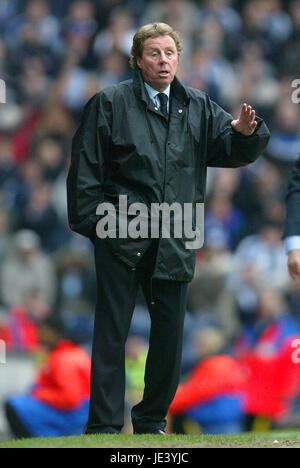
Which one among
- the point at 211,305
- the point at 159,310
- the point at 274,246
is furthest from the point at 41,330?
the point at 159,310

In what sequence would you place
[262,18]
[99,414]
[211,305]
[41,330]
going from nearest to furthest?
[99,414], [41,330], [211,305], [262,18]

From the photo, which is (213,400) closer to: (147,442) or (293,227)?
(293,227)

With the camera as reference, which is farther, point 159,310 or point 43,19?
point 43,19

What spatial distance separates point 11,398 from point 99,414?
317cm

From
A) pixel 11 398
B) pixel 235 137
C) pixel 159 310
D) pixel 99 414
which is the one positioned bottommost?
pixel 11 398

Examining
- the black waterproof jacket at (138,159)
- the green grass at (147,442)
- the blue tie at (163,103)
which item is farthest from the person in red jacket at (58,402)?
the blue tie at (163,103)

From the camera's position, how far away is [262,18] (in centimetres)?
1395

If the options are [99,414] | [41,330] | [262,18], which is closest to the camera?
[99,414]

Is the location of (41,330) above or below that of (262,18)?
below

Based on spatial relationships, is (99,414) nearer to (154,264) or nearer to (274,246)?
(154,264)

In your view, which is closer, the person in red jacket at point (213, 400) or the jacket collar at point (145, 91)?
the jacket collar at point (145, 91)

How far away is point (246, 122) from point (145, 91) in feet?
1.77

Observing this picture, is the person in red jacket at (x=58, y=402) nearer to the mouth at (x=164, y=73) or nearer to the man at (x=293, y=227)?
the man at (x=293, y=227)

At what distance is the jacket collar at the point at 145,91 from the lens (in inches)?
225
